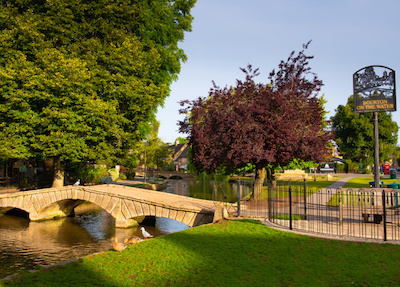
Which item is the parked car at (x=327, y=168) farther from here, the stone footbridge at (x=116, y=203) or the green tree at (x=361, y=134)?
the stone footbridge at (x=116, y=203)

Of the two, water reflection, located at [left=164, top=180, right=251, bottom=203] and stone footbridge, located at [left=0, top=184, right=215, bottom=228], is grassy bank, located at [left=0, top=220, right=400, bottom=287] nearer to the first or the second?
stone footbridge, located at [left=0, top=184, right=215, bottom=228]

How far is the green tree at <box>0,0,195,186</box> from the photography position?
21.5 m

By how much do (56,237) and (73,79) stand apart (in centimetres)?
964

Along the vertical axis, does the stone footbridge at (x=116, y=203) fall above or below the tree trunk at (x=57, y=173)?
below

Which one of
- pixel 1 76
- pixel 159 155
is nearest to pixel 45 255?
pixel 1 76

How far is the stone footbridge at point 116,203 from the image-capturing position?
17047 millimetres

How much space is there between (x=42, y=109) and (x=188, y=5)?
1685 cm

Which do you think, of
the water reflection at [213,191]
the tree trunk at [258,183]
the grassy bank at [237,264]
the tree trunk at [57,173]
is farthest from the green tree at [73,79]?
the grassy bank at [237,264]

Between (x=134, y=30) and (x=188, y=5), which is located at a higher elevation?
(x=188, y=5)

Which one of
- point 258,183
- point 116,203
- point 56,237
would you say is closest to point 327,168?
point 258,183

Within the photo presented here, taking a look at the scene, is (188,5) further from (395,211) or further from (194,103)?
(395,211)

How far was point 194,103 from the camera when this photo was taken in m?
22.3

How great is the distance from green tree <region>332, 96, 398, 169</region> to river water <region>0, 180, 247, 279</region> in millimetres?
60744

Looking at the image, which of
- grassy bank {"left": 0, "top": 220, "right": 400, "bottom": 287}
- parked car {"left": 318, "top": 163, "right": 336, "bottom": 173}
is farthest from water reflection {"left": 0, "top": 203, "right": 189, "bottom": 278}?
parked car {"left": 318, "top": 163, "right": 336, "bottom": 173}
